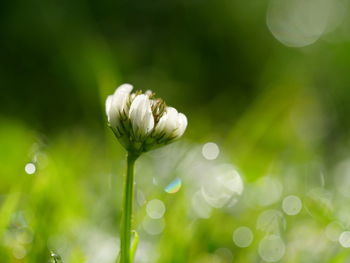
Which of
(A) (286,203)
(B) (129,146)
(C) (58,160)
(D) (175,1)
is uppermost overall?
(D) (175,1)

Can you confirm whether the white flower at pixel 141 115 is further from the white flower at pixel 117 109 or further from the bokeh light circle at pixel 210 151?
the bokeh light circle at pixel 210 151

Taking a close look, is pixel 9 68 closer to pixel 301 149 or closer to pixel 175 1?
pixel 175 1

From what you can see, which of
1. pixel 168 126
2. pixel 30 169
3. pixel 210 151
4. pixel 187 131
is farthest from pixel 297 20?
pixel 168 126

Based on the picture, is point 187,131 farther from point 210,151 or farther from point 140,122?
point 140,122

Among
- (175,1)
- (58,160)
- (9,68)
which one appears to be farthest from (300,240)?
(175,1)

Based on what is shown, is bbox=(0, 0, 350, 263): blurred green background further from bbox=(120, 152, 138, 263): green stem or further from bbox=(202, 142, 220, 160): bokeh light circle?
bbox=(120, 152, 138, 263): green stem

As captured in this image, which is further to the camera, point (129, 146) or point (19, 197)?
point (19, 197)

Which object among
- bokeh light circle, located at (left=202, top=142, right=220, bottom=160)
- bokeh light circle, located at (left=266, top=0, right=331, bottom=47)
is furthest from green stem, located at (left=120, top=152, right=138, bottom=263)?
→ bokeh light circle, located at (left=266, top=0, right=331, bottom=47)
